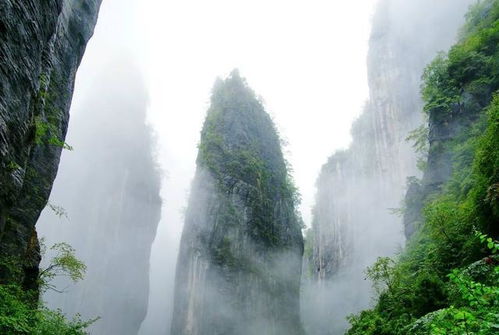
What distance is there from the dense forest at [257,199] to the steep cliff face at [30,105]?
5 cm

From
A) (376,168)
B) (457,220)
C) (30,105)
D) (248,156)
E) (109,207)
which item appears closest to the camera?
(30,105)

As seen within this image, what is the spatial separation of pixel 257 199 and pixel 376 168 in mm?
22988

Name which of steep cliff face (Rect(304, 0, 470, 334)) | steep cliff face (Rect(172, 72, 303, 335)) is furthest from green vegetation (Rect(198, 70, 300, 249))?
steep cliff face (Rect(304, 0, 470, 334))

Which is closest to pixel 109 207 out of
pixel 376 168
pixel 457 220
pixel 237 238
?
pixel 237 238

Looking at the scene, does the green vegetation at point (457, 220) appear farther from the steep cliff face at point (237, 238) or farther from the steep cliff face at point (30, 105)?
the steep cliff face at point (237, 238)

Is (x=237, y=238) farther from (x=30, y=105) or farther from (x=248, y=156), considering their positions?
(x=30, y=105)

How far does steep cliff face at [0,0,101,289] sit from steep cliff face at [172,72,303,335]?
22149mm

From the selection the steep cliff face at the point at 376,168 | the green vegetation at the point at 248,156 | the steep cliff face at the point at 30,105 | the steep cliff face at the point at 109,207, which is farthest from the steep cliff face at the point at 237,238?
the steep cliff face at the point at 30,105

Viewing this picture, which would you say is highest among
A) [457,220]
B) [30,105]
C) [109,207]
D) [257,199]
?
[109,207]

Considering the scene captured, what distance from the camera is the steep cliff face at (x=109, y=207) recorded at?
54531 mm

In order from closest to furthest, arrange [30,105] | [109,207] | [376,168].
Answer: [30,105]
[376,168]
[109,207]

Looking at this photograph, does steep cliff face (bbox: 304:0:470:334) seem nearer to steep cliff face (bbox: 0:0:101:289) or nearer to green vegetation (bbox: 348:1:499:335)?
green vegetation (bbox: 348:1:499:335)

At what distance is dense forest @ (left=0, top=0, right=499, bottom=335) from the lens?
9.16m

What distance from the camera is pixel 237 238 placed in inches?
1462
